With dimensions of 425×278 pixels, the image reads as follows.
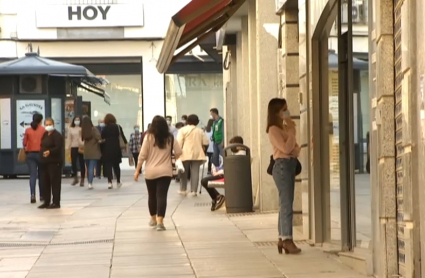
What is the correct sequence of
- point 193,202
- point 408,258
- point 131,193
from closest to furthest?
point 408,258, point 193,202, point 131,193

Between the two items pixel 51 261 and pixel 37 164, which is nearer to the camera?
pixel 51 261

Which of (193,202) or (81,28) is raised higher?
(81,28)

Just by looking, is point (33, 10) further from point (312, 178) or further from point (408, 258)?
Result: point (408, 258)

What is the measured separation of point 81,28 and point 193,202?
69.8ft

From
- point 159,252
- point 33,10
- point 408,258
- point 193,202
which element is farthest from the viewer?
point 33,10

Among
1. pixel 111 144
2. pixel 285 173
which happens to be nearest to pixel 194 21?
pixel 285 173

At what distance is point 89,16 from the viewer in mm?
40250

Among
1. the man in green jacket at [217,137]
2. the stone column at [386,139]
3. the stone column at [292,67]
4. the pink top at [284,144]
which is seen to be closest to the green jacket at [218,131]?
the man in green jacket at [217,137]

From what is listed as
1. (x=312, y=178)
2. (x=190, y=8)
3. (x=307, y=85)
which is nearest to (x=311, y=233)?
(x=312, y=178)

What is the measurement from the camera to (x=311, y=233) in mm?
12289

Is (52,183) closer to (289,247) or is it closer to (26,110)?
(289,247)

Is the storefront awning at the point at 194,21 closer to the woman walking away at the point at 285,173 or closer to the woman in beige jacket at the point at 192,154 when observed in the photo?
the woman walking away at the point at 285,173

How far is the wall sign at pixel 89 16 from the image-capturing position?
40.0 metres

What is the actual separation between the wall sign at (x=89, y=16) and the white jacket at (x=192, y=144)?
17908 millimetres
